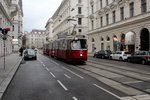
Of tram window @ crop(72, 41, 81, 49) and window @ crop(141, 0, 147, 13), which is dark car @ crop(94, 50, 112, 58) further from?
tram window @ crop(72, 41, 81, 49)

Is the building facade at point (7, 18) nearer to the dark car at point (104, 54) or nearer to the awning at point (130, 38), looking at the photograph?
the dark car at point (104, 54)

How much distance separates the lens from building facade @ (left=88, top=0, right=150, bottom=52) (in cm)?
2712

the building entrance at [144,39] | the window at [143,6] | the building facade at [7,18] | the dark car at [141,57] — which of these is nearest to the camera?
the dark car at [141,57]

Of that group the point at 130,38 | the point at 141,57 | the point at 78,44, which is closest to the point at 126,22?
the point at 130,38

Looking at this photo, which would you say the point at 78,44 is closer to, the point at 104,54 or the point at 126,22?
the point at 104,54

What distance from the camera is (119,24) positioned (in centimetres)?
3284

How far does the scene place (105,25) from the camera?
127 ft

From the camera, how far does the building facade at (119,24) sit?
27.1 metres

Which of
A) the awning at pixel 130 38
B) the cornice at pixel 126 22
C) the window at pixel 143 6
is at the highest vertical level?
the window at pixel 143 6

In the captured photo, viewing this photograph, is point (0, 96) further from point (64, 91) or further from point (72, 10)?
point (72, 10)

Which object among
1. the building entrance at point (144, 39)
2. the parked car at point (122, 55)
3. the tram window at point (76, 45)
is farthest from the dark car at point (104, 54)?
the tram window at point (76, 45)

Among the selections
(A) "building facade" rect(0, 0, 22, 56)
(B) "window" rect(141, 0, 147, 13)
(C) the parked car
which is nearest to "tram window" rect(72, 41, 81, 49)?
(C) the parked car

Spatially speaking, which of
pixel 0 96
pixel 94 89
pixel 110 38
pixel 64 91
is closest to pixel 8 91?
pixel 0 96

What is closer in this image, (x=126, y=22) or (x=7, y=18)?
(x=126, y=22)
